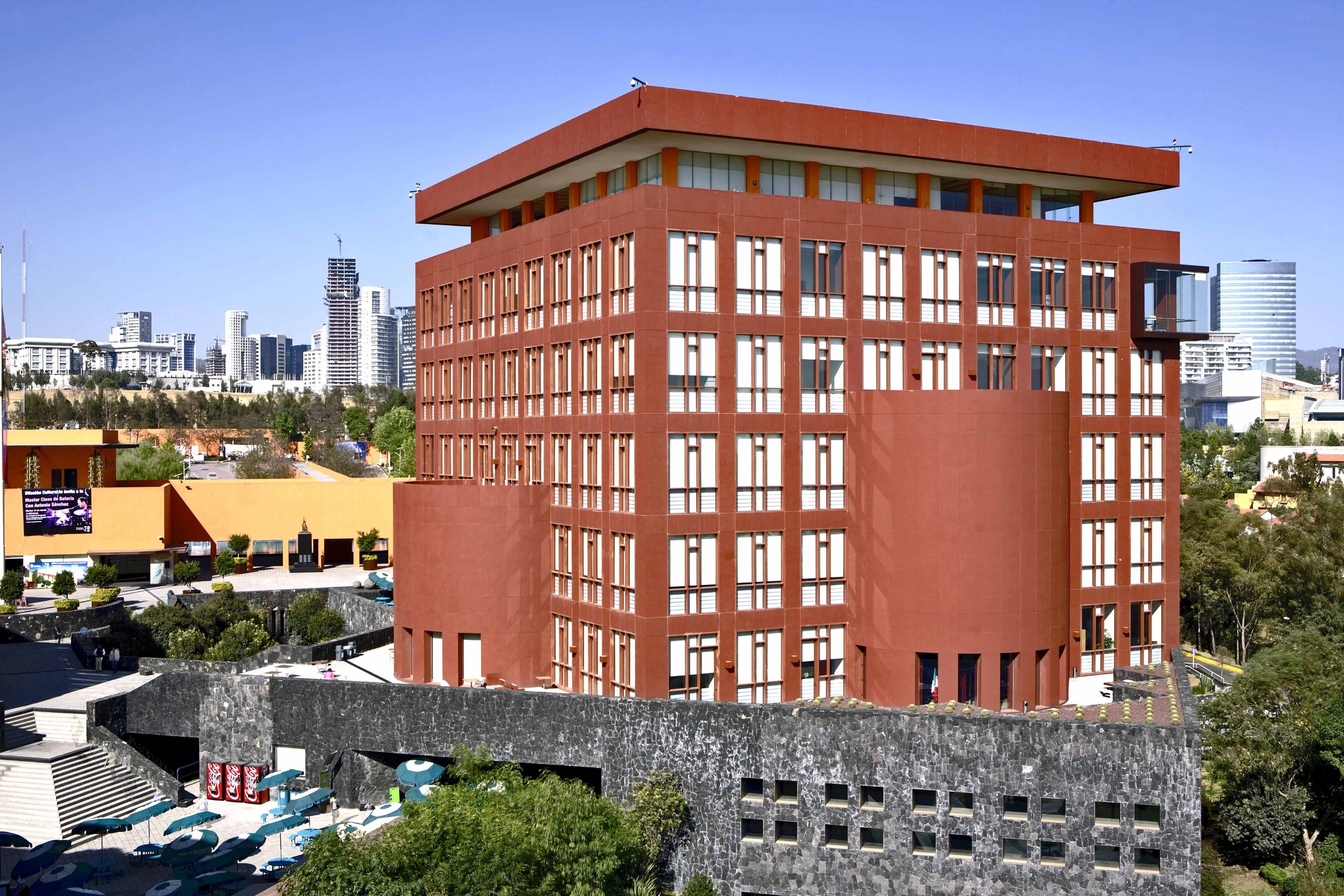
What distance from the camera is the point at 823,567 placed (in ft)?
130

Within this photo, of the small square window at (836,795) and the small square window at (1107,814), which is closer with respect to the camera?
the small square window at (1107,814)

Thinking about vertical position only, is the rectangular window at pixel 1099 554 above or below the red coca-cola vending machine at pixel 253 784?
above

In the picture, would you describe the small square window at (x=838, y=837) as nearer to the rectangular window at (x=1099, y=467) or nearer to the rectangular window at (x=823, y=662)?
the rectangular window at (x=823, y=662)

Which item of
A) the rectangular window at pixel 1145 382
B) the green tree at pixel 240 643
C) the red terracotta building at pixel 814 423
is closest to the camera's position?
the red terracotta building at pixel 814 423

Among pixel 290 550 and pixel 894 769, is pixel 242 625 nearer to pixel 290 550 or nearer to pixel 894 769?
pixel 290 550

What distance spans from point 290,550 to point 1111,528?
55.7 meters

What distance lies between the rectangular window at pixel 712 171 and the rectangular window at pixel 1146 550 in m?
18.0

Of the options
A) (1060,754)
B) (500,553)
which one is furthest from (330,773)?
(1060,754)

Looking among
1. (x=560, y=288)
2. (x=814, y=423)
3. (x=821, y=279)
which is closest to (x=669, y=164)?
(x=821, y=279)

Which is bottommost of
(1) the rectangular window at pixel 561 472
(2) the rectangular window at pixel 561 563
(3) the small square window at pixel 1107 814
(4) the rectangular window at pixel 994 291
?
(3) the small square window at pixel 1107 814

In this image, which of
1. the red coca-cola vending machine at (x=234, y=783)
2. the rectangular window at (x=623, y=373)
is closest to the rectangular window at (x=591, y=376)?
the rectangular window at (x=623, y=373)

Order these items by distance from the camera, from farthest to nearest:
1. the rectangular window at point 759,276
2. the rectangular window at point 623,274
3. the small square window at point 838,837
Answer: the rectangular window at point 759,276 → the rectangular window at point 623,274 → the small square window at point 838,837

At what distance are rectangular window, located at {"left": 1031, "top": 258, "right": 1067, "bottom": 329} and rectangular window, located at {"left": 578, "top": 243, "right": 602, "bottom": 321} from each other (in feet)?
46.9

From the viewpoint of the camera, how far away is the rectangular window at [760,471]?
3834cm
